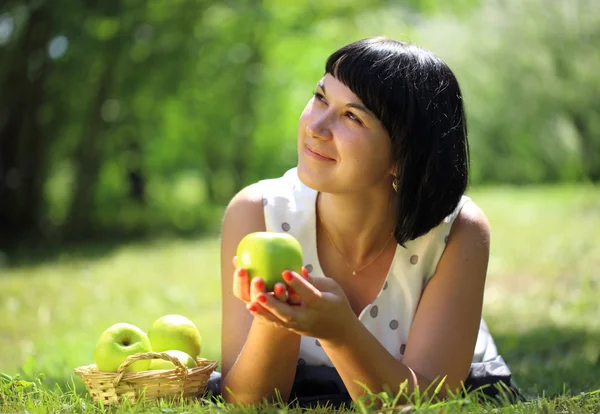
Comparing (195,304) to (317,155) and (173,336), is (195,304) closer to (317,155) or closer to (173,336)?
(173,336)

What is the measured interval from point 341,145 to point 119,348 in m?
1.04

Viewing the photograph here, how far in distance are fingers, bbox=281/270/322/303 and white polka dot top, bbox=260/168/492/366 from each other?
84 centimetres

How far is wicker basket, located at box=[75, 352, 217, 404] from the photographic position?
105 inches

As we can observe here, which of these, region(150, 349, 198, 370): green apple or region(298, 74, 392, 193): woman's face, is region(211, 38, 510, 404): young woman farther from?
region(150, 349, 198, 370): green apple

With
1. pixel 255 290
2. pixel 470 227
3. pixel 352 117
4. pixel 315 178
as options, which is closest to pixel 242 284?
pixel 255 290

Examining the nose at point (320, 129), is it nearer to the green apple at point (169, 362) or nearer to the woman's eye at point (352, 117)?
the woman's eye at point (352, 117)

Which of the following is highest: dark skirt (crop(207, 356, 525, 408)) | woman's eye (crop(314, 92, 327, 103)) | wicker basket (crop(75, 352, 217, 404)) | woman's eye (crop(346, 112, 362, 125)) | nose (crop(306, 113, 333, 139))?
woman's eye (crop(314, 92, 327, 103))

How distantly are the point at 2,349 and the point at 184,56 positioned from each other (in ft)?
21.2

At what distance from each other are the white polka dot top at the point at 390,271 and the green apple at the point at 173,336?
463 mm

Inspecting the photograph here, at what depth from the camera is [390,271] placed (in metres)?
3.13

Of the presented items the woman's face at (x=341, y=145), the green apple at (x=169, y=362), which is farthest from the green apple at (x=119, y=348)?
the woman's face at (x=341, y=145)

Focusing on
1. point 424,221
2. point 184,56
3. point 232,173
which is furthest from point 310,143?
point 232,173

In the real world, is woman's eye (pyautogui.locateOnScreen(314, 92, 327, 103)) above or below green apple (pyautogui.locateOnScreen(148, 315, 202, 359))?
above

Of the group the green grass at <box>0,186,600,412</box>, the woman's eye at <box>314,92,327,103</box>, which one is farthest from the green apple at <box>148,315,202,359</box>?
the woman's eye at <box>314,92,327,103</box>
